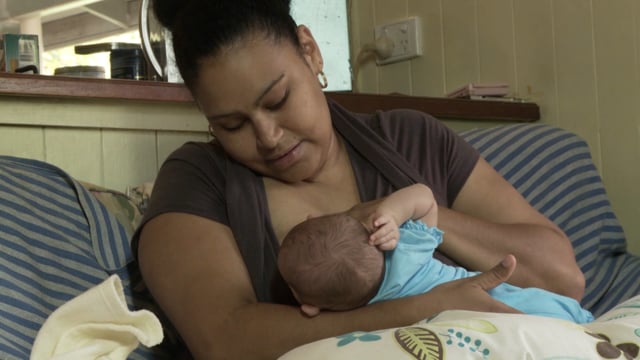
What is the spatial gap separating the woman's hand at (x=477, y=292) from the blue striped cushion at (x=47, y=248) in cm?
54

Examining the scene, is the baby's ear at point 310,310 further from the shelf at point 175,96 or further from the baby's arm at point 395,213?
the shelf at point 175,96

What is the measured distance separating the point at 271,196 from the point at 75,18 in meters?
1.57

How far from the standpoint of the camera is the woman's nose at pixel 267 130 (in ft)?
4.76

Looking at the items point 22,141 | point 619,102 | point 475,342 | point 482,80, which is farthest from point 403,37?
point 475,342

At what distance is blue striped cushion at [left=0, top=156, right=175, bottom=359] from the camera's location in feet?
4.72

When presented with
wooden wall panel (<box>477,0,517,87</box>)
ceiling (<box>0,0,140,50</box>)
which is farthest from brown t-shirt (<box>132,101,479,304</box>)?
ceiling (<box>0,0,140,50</box>)

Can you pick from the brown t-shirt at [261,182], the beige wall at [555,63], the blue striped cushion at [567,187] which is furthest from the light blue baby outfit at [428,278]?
the beige wall at [555,63]

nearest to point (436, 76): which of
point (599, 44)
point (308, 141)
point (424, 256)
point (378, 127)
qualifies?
point (599, 44)

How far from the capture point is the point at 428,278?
4.55 feet

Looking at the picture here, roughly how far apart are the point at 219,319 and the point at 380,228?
28 centimetres

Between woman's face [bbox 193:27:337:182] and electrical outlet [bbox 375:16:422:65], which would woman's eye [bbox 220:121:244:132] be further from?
electrical outlet [bbox 375:16:422:65]

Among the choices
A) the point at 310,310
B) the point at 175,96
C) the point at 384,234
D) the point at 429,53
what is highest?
the point at 429,53

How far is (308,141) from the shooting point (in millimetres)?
1529

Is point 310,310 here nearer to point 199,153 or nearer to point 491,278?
point 491,278
